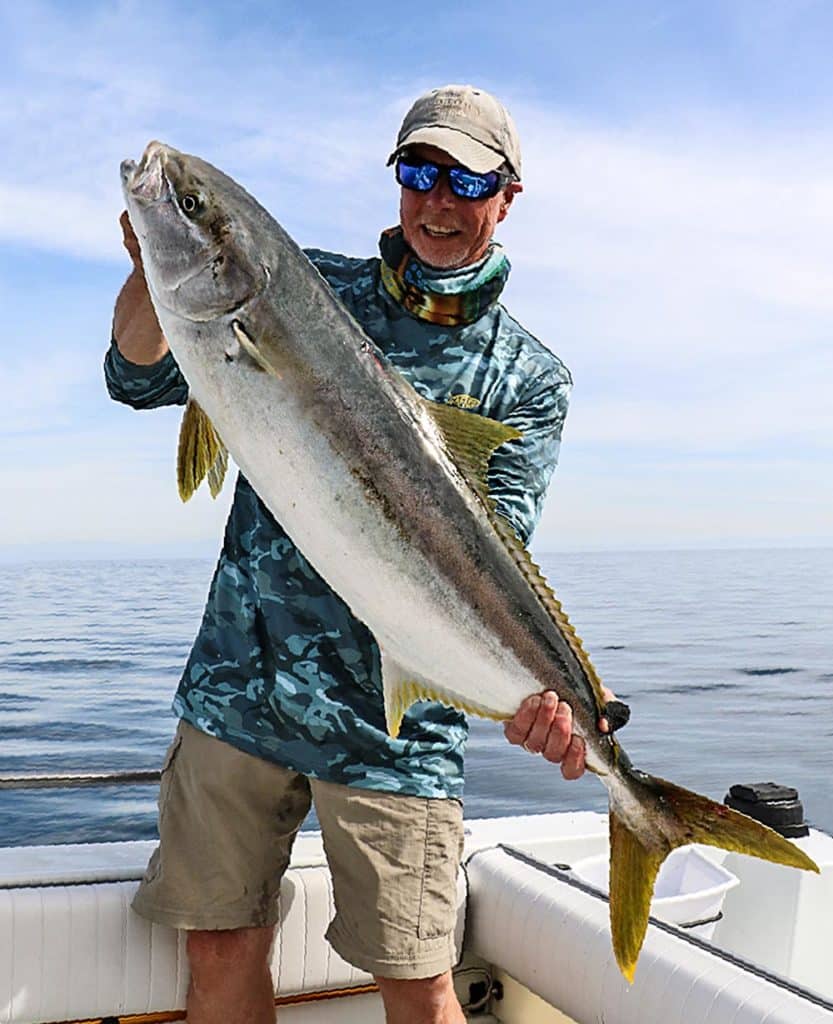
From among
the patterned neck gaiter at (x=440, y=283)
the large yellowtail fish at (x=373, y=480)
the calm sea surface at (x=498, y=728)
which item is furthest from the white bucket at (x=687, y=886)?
the calm sea surface at (x=498, y=728)

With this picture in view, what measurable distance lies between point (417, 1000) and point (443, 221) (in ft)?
7.15

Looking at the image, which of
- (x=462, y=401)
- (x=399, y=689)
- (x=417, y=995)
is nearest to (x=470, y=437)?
(x=462, y=401)

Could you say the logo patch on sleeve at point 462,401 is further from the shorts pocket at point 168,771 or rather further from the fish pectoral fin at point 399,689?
the shorts pocket at point 168,771

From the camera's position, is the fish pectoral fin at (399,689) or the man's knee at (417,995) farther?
the man's knee at (417,995)

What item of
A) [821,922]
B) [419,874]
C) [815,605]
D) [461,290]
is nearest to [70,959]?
[419,874]

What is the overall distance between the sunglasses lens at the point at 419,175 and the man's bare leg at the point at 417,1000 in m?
2.20

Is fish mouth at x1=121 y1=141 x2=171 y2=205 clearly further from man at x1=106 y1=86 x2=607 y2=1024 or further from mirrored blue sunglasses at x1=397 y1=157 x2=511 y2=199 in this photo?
mirrored blue sunglasses at x1=397 y1=157 x2=511 y2=199

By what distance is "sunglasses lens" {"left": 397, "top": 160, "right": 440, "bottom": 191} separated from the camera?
3270mm

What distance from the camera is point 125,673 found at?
19.0m

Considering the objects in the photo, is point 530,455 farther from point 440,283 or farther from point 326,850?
point 326,850

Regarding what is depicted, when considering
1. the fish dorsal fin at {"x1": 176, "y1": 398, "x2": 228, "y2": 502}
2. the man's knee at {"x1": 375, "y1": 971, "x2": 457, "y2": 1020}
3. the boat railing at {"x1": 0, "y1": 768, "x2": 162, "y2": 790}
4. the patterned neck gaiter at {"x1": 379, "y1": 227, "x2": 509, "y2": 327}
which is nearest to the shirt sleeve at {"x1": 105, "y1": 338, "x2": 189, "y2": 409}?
the fish dorsal fin at {"x1": 176, "y1": 398, "x2": 228, "y2": 502}

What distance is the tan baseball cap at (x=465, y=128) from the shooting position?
10.6ft

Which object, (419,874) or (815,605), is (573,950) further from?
(815,605)

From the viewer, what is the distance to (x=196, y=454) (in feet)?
9.17
